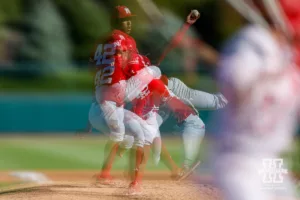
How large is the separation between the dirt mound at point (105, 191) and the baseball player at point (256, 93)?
2420 millimetres

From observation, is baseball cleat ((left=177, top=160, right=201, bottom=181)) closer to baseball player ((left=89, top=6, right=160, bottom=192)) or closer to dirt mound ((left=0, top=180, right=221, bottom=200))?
dirt mound ((left=0, top=180, right=221, bottom=200))

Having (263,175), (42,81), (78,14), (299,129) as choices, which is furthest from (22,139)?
(78,14)

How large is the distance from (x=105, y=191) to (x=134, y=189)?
24 cm

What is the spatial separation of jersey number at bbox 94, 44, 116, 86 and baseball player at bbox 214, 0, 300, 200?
2684mm

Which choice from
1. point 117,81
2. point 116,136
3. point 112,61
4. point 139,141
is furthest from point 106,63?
point 139,141

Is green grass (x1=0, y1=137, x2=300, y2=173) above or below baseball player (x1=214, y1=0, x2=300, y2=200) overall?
above

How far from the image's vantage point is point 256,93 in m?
4.09

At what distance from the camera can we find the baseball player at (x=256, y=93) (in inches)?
156

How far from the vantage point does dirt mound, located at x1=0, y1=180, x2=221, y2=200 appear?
6820 mm

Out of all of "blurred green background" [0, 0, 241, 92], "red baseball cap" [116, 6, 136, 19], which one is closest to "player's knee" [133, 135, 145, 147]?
"red baseball cap" [116, 6, 136, 19]

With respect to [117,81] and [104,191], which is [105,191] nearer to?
[104,191]

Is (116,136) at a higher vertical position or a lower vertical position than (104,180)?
higher

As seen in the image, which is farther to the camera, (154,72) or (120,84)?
(154,72)

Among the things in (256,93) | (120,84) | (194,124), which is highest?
(120,84)
